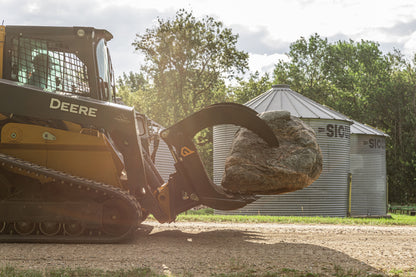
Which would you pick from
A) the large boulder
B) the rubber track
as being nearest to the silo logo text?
the large boulder

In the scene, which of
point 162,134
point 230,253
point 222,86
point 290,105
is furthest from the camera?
point 222,86

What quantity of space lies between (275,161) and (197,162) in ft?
4.43

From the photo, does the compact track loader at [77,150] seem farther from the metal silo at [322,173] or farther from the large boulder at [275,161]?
the metal silo at [322,173]

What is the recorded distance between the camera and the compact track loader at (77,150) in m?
8.02

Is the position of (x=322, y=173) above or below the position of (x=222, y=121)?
below

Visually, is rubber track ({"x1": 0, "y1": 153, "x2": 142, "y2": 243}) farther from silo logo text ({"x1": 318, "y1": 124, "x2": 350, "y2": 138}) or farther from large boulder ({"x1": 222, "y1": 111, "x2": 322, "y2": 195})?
silo logo text ({"x1": 318, "y1": 124, "x2": 350, "y2": 138})

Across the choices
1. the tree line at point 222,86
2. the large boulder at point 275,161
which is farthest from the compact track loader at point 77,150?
the tree line at point 222,86

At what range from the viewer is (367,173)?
23.9 metres

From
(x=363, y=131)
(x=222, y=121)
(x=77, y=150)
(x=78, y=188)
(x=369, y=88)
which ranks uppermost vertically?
(x=369, y=88)

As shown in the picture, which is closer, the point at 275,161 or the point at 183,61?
the point at 275,161

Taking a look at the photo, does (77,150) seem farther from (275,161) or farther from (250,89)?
(250,89)

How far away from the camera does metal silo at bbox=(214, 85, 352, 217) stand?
768 inches

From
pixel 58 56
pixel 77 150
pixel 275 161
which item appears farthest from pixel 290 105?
pixel 77 150

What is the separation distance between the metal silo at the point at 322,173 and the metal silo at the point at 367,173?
2156 millimetres
